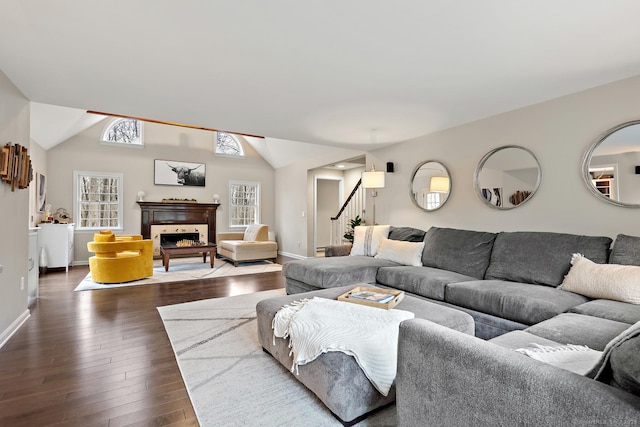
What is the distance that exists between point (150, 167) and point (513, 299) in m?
8.07

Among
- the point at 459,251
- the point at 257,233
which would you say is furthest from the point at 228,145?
the point at 459,251

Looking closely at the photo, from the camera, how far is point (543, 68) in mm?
2613

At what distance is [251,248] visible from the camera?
6902 millimetres

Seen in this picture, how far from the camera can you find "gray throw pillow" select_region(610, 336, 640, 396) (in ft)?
2.45

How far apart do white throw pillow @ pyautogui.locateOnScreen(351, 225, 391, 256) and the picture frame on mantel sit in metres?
5.42

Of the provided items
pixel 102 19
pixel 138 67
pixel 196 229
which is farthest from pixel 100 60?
pixel 196 229

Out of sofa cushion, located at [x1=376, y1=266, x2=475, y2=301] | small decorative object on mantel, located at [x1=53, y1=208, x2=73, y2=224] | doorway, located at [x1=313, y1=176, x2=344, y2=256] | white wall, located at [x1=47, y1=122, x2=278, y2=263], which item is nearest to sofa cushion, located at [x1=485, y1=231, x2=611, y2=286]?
sofa cushion, located at [x1=376, y1=266, x2=475, y2=301]

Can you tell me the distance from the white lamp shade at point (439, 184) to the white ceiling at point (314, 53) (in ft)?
3.26

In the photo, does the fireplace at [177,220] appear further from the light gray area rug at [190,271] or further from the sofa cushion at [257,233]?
the sofa cushion at [257,233]

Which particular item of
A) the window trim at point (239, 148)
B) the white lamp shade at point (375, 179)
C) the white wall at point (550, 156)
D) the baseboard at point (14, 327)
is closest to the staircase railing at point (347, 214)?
the white lamp shade at point (375, 179)

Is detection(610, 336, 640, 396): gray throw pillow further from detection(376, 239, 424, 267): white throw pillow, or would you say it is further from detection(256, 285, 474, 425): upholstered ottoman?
detection(376, 239, 424, 267): white throw pillow

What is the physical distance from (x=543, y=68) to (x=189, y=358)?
12.0ft

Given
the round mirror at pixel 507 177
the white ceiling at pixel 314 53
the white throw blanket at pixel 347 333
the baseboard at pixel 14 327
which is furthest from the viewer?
the round mirror at pixel 507 177

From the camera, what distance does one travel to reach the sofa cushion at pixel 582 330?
1.58m
